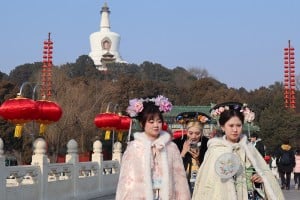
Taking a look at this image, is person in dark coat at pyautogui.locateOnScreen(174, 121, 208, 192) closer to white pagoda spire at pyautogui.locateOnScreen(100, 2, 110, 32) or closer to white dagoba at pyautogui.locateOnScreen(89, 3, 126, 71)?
white dagoba at pyautogui.locateOnScreen(89, 3, 126, 71)

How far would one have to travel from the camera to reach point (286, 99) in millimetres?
41250

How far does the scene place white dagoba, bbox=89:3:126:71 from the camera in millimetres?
74762

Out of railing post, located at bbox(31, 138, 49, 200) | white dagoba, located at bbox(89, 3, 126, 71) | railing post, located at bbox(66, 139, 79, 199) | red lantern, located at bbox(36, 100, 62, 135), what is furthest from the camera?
white dagoba, located at bbox(89, 3, 126, 71)

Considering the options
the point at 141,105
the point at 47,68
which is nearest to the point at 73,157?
the point at 141,105

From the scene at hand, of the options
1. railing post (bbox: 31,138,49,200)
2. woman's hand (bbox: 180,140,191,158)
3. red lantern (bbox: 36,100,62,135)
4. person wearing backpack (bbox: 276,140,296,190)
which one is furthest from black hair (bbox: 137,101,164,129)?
person wearing backpack (bbox: 276,140,296,190)

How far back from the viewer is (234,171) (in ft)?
16.8

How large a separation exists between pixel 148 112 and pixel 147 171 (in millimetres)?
533

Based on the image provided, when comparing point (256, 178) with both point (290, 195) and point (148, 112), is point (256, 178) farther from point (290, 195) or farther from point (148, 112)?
point (290, 195)

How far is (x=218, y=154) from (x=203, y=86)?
47.0m

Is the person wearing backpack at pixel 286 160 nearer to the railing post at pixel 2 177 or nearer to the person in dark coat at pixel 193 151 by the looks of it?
the railing post at pixel 2 177

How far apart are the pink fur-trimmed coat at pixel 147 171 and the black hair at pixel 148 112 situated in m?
0.12

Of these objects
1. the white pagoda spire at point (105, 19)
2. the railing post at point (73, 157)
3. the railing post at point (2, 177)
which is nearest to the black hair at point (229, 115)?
the railing post at point (2, 177)

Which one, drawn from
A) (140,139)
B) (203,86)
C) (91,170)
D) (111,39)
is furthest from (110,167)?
(111,39)

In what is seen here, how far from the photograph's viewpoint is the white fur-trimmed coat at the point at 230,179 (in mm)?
5141
